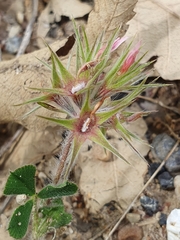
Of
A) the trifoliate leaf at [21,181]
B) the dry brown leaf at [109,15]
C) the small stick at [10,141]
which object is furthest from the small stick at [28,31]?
the trifoliate leaf at [21,181]

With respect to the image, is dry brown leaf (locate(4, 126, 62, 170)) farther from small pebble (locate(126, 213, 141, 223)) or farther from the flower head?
the flower head

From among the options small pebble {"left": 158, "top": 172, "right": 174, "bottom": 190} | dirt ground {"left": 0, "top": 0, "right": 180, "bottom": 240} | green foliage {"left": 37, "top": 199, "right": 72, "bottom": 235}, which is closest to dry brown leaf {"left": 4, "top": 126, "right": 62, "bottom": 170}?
dirt ground {"left": 0, "top": 0, "right": 180, "bottom": 240}

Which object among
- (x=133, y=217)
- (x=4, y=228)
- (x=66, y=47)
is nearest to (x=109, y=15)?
(x=66, y=47)

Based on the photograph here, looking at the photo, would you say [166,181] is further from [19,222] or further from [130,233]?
[19,222]

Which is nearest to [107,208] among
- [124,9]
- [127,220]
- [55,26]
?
[127,220]

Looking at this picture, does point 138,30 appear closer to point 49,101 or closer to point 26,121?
point 26,121

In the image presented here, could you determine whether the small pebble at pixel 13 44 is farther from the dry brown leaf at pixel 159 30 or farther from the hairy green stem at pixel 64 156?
the hairy green stem at pixel 64 156
